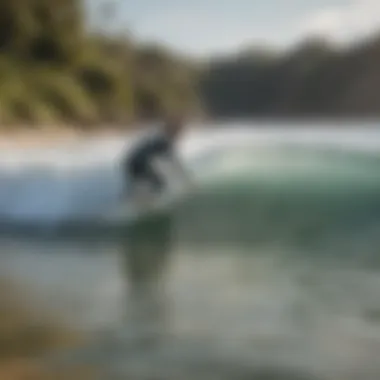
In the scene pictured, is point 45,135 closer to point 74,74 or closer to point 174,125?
point 74,74

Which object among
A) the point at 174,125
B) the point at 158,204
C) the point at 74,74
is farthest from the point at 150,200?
the point at 74,74

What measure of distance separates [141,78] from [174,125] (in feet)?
0.35

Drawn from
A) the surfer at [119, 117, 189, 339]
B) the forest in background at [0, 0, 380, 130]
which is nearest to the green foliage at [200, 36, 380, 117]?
the forest in background at [0, 0, 380, 130]

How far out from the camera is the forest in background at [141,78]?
1.36 m

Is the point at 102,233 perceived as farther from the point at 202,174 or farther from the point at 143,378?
the point at 143,378

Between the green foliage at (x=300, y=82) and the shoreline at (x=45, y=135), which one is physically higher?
the green foliage at (x=300, y=82)

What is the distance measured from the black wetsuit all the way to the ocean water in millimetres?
29

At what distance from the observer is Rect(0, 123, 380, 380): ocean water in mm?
1210

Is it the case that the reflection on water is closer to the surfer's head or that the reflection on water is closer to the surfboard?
the surfboard

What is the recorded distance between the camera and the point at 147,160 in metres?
1.35

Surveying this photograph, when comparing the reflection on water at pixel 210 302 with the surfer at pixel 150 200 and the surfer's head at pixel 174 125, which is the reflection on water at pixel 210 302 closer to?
the surfer at pixel 150 200

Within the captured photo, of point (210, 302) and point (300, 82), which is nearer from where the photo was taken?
point (210, 302)

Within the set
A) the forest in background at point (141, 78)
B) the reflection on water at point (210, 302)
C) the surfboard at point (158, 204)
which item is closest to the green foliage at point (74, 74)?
the forest in background at point (141, 78)

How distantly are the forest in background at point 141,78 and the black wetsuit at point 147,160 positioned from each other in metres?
0.05
